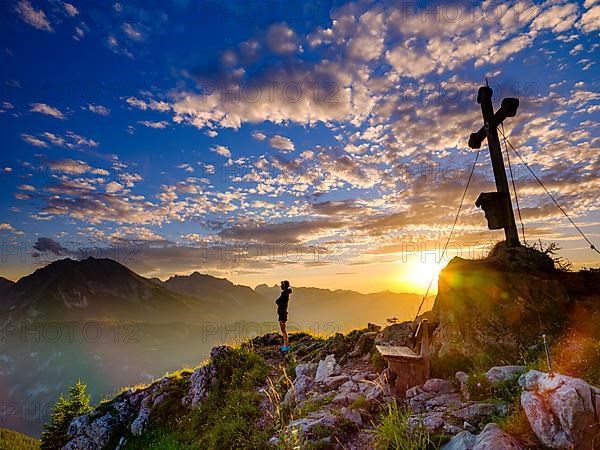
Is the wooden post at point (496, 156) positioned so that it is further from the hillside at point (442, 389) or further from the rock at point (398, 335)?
the rock at point (398, 335)

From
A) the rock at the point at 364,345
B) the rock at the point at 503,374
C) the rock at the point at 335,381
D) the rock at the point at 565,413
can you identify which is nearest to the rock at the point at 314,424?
the rock at the point at 335,381

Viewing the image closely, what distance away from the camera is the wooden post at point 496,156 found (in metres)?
9.87

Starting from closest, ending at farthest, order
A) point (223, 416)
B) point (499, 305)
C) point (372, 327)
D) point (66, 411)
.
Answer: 1. point (499, 305)
2. point (223, 416)
3. point (372, 327)
4. point (66, 411)

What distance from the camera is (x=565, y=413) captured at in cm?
374

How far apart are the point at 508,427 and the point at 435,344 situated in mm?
5036

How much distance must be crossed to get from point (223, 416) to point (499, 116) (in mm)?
12399

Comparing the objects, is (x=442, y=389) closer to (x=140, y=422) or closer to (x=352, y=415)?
(x=352, y=415)

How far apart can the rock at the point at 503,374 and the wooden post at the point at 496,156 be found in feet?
14.8

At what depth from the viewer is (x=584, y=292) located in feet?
28.9

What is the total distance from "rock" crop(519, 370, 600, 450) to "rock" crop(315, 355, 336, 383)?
279 inches

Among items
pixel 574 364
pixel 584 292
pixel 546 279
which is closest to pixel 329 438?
pixel 574 364

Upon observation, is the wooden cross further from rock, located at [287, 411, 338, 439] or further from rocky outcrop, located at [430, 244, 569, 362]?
rock, located at [287, 411, 338, 439]

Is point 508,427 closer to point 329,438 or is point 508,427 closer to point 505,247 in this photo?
point 329,438

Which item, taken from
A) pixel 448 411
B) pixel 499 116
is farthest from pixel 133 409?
pixel 499 116
